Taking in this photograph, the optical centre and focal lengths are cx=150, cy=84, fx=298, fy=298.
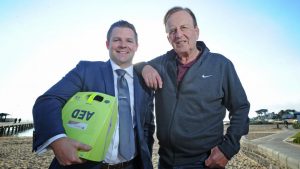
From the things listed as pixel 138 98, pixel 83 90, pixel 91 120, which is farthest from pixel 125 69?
pixel 91 120

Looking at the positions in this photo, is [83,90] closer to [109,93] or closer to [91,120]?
[109,93]

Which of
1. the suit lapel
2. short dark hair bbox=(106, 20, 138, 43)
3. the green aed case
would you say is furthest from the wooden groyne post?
the green aed case

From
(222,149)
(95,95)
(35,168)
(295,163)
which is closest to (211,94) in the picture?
(222,149)

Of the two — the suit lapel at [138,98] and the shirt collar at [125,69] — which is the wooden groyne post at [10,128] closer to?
the shirt collar at [125,69]

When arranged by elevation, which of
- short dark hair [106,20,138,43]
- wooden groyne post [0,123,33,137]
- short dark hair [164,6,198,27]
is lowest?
wooden groyne post [0,123,33,137]

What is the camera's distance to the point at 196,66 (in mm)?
3141

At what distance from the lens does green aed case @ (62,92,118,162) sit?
2.10 m

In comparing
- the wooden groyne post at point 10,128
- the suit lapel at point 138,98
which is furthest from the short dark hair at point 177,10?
the wooden groyne post at point 10,128

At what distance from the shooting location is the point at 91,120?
7.00ft

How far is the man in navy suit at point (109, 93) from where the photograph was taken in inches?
81.6

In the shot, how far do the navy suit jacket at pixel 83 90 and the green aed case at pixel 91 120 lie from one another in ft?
0.25

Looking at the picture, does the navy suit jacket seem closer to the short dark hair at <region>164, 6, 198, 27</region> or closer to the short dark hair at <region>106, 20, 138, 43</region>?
the short dark hair at <region>106, 20, 138, 43</region>

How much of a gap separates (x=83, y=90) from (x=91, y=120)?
669 mm

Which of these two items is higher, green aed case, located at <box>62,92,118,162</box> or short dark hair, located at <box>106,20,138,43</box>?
short dark hair, located at <box>106,20,138,43</box>
